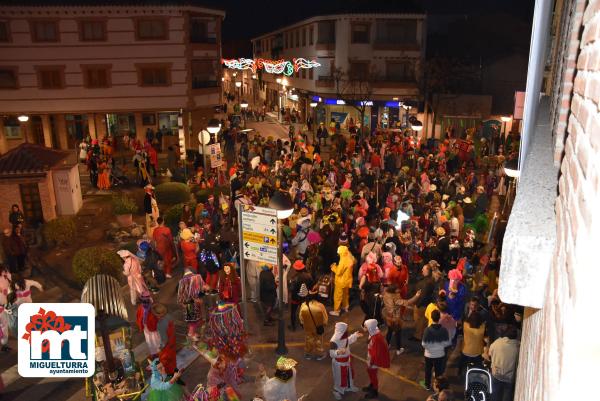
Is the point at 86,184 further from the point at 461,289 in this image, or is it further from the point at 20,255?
the point at 461,289

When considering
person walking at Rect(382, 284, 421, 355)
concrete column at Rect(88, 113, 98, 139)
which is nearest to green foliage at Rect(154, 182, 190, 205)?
person walking at Rect(382, 284, 421, 355)

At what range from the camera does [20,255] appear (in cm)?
1382

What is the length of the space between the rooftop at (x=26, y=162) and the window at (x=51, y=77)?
14175mm

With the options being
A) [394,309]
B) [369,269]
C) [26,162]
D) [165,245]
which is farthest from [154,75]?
[394,309]

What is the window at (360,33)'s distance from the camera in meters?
39.2

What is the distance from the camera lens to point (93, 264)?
12703mm

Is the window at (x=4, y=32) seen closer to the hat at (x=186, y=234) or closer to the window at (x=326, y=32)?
the window at (x=326, y=32)

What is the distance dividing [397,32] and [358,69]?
4.03 m

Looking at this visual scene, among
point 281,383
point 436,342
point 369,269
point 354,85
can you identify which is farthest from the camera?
point 354,85

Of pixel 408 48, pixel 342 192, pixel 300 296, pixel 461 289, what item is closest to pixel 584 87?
pixel 461 289

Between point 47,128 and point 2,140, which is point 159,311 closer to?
point 47,128

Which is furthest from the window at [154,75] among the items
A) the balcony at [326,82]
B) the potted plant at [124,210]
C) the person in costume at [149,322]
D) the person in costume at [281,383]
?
the person in costume at [281,383]

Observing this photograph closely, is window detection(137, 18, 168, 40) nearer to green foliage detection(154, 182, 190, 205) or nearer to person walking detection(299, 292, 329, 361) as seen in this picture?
green foliage detection(154, 182, 190, 205)

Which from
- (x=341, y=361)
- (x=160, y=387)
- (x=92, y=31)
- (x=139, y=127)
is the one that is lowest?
(x=341, y=361)
